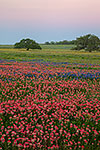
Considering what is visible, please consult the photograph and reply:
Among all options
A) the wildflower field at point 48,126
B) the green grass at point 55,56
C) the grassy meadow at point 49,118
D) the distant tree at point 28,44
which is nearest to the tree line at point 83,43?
the distant tree at point 28,44

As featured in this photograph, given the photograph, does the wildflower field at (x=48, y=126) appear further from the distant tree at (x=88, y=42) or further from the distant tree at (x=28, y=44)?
the distant tree at (x=28, y=44)

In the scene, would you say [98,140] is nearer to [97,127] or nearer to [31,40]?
[97,127]

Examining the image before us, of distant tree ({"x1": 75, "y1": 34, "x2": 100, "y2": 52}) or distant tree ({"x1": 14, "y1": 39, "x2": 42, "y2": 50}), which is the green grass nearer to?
distant tree ({"x1": 75, "y1": 34, "x2": 100, "y2": 52})

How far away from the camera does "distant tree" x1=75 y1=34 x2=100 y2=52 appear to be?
6042 centimetres

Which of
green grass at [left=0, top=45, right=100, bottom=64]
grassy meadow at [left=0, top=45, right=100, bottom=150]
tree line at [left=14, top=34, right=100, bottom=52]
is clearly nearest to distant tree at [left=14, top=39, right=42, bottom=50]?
tree line at [left=14, top=34, right=100, bottom=52]

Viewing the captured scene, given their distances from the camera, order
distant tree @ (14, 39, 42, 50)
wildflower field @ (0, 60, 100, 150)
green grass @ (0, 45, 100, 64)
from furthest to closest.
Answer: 1. distant tree @ (14, 39, 42, 50)
2. green grass @ (0, 45, 100, 64)
3. wildflower field @ (0, 60, 100, 150)

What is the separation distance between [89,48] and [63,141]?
5866 cm

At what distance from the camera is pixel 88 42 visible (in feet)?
206

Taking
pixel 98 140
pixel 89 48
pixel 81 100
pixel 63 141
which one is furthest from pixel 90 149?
pixel 89 48

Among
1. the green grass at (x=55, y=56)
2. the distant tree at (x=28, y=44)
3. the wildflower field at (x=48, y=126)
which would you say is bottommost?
the wildflower field at (x=48, y=126)

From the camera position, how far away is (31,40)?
218 ft

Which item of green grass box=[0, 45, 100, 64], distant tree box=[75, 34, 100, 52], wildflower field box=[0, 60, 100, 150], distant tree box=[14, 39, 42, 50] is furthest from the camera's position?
distant tree box=[14, 39, 42, 50]

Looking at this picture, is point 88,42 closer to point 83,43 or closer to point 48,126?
point 83,43

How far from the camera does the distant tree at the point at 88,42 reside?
60416 millimetres
